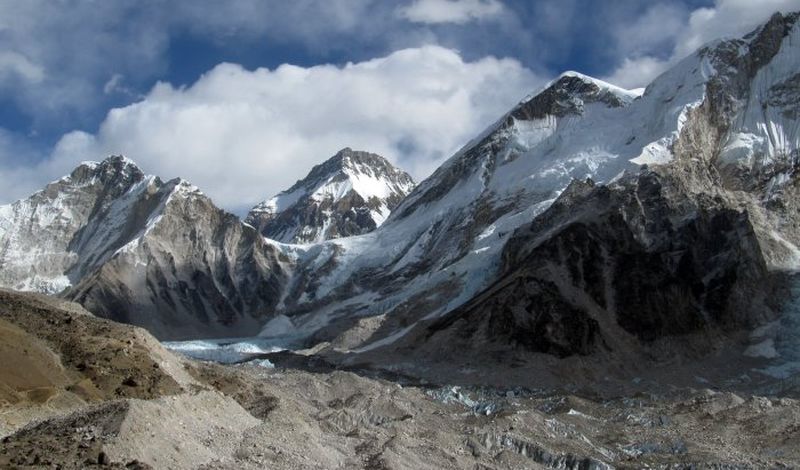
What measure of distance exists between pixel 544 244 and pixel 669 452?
79.7 meters

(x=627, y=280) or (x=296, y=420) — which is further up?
(x=627, y=280)

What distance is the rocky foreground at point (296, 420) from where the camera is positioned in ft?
130

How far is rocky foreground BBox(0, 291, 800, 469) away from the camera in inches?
1556

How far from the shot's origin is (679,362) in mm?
130375

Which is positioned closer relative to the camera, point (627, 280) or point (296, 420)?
point (296, 420)

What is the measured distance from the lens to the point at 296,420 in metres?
56.0

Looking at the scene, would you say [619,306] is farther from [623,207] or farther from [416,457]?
[416,457]

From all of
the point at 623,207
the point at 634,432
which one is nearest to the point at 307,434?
the point at 634,432

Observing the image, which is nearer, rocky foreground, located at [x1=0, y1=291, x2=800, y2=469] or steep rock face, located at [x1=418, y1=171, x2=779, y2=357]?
rocky foreground, located at [x1=0, y1=291, x2=800, y2=469]

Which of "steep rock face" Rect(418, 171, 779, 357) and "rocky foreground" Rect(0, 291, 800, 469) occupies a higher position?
"steep rock face" Rect(418, 171, 779, 357)

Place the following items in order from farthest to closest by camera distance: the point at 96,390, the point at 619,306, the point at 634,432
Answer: the point at 619,306 → the point at 634,432 → the point at 96,390

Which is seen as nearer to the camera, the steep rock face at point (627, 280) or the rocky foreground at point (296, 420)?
the rocky foreground at point (296, 420)

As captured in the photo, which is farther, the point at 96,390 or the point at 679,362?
the point at 679,362

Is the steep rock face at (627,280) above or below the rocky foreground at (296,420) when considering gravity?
above
